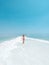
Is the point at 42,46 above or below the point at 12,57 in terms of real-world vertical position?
above

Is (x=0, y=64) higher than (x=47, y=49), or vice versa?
(x=47, y=49)

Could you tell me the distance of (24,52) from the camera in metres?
2.57

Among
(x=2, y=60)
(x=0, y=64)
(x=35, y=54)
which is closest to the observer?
(x=0, y=64)

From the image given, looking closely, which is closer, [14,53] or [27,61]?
[27,61]

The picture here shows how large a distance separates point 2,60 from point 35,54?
29.8 inches

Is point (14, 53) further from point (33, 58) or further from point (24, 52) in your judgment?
point (33, 58)

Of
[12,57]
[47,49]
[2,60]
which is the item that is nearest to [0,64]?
[2,60]

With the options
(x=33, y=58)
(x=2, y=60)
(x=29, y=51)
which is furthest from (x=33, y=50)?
(x=2, y=60)

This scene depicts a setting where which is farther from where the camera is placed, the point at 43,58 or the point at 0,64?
the point at 43,58

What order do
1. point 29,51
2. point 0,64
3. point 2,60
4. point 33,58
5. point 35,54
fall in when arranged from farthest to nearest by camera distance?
point 29,51
point 35,54
point 33,58
point 2,60
point 0,64

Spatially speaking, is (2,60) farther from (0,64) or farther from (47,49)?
(47,49)

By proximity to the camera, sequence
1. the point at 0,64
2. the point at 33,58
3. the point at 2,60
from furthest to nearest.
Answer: the point at 33,58
the point at 2,60
the point at 0,64

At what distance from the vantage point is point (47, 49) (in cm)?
234

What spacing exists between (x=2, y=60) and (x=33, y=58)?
2.12 feet
